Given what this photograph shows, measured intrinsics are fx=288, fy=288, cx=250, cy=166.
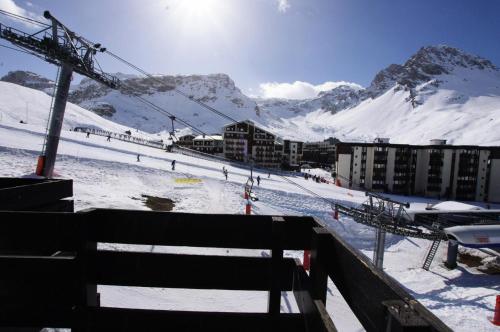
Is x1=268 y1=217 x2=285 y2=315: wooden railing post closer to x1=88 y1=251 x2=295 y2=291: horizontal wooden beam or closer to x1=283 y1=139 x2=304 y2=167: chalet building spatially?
x1=88 y1=251 x2=295 y2=291: horizontal wooden beam

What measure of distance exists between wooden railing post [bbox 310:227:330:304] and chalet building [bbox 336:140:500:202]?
62972 mm

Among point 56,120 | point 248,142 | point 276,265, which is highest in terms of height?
point 248,142

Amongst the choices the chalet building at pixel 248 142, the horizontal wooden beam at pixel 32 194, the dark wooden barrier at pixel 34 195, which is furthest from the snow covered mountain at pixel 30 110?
the horizontal wooden beam at pixel 32 194

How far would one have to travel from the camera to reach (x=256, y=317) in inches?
113

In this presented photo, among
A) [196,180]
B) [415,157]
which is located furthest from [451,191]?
[196,180]

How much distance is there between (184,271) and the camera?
113 inches

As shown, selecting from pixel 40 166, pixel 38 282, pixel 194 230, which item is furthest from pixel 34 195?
pixel 40 166

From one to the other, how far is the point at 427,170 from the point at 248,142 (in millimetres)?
43927

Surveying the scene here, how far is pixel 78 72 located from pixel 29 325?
46.9 feet

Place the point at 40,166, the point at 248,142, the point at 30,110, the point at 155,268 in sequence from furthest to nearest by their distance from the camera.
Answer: the point at 30,110 → the point at 248,142 → the point at 40,166 → the point at 155,268

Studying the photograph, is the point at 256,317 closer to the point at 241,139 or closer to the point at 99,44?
the point at 99,44

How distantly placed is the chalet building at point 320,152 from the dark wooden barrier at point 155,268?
Answer: 13921 centimetres

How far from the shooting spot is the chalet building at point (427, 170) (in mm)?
62344

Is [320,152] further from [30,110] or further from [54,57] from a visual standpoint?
[54,57]
